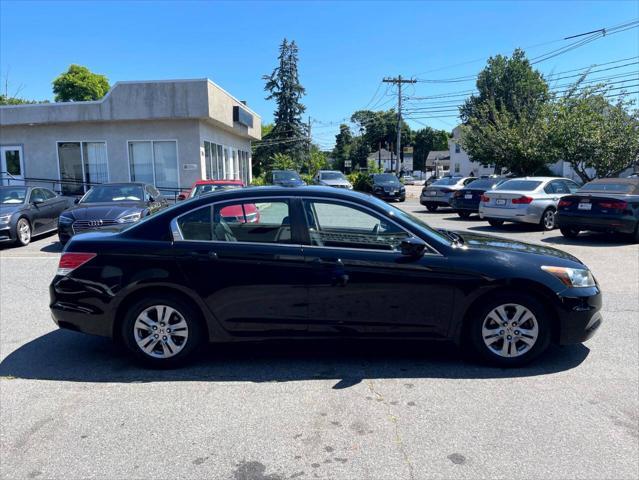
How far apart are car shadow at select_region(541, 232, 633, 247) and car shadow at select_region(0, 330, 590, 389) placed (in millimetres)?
7626

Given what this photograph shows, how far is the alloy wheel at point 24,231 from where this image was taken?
37.7ft

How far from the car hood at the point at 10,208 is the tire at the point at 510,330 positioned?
1130 cm

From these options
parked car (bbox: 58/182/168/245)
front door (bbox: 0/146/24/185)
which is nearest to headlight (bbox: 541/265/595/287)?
parked car (bbox: 58/182/168/245)

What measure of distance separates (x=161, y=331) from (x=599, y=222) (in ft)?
34.7

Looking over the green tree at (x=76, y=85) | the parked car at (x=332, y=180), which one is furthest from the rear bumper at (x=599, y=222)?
the green tree at (x=76, y=85)

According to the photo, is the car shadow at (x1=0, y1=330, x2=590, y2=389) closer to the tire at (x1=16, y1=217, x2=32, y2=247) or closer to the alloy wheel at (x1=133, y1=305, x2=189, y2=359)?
the alloy wheel at (x1=133, y1=305, x2=189, y2=359)

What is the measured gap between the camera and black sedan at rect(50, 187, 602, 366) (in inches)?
163

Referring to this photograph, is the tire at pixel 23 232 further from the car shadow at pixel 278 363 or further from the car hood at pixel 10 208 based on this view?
the car shadow at pixel 278 363

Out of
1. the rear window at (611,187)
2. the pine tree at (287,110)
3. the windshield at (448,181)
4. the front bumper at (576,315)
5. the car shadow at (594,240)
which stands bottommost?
the car shadow at (594,240)

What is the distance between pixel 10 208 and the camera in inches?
457

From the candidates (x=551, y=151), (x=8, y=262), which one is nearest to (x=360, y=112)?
(x=551, y=151)

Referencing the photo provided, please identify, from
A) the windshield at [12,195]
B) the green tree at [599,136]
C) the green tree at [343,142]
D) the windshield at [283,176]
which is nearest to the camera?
the windshield at [12,195]

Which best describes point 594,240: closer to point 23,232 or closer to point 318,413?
point 318,413

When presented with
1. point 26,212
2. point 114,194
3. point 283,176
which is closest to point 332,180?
point 283,176
